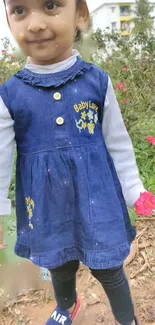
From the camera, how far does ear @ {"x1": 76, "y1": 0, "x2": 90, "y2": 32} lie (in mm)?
1200

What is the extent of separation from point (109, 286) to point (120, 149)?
1.63 ft

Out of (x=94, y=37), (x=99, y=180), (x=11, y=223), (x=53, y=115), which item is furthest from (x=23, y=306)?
(x=94, y=37)

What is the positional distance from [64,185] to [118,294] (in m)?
0.50

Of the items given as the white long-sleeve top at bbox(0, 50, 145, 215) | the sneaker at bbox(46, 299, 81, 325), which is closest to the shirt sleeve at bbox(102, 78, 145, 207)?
the white long-sleeve top at bbox(0, 50, 145, 215)

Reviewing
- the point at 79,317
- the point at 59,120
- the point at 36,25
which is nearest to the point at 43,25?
the point at 36,25

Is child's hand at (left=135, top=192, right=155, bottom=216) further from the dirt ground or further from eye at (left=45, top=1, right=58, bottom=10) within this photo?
the dirt ground

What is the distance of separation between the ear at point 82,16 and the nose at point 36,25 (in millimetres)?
158

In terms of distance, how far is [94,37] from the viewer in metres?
4.77

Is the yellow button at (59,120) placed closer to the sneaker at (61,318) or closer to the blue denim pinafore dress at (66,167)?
the blue denim pinafore dress at (66,167)

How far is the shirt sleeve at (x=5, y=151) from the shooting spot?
46.6 inches

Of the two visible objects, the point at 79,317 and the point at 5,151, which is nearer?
the point at 5,151

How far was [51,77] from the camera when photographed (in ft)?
3.91

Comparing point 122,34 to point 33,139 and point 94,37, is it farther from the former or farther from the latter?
point 33,139

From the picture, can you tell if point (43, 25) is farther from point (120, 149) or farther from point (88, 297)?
point (88, 297)
